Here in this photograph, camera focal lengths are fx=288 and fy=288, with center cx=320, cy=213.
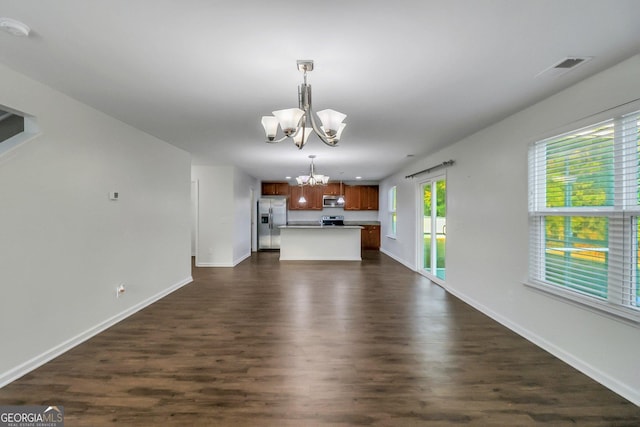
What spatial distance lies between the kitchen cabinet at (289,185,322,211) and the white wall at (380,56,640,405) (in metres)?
5.34

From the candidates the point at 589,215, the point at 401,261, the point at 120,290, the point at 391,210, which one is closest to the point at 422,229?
the point at 401,261

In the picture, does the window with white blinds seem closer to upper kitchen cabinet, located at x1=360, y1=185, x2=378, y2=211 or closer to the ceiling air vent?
the ceiling air vent

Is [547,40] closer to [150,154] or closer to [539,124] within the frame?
[539,124]

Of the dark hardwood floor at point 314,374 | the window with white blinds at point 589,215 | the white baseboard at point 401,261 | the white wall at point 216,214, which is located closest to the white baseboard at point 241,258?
the white wall at point 216,214

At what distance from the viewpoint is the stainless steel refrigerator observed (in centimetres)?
944

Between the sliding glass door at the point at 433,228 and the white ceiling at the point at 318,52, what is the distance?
2.31 m

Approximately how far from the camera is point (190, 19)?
63.4 inches

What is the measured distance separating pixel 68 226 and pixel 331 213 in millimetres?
8217

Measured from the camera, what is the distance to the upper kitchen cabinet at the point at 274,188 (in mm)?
10023

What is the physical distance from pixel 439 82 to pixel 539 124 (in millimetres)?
1288

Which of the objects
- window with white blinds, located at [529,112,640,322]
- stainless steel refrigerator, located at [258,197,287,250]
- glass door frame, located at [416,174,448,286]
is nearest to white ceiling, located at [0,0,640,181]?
window with white blinds, located at [529,112,640,322]

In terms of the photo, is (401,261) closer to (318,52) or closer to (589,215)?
(589,215)

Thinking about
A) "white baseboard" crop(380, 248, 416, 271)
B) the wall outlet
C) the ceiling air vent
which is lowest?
"white baseboard" crop(380, 248, 416, 271)

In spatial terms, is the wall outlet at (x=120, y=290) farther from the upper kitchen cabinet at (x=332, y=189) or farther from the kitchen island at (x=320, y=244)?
the upper kitchen cabinet at (x=332, y=189)
